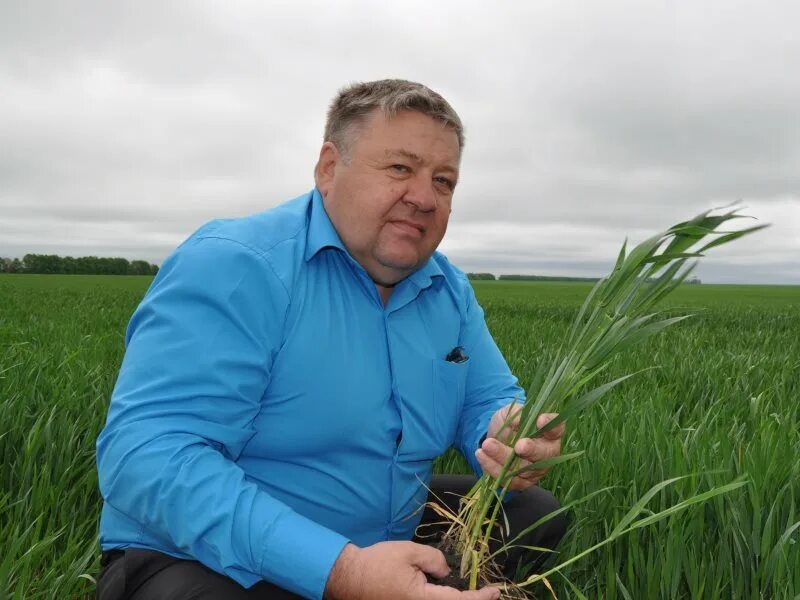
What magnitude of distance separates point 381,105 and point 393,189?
9.1 inches

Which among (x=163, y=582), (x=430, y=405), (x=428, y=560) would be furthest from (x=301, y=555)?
(x=430, y=405)

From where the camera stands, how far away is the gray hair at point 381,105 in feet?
5.79

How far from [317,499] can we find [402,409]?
1.05 feet

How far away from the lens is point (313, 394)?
1.62 meters

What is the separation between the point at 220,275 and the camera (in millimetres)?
1509

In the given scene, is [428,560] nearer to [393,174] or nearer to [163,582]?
Result: [163,582]

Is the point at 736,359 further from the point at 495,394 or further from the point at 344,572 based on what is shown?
the point at 344,572

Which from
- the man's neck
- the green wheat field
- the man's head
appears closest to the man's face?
the man's head

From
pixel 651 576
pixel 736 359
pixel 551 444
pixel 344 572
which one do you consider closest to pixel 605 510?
pixel 651 576

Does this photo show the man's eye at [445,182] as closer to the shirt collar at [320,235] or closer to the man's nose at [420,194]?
the man's nose at [420,194]

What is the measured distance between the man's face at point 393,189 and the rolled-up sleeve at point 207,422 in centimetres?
32

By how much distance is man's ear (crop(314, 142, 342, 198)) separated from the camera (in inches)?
74.5

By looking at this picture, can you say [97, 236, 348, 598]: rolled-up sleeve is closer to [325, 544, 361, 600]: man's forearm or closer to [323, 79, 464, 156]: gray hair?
[325, 544, 361, 600]: man's forearm

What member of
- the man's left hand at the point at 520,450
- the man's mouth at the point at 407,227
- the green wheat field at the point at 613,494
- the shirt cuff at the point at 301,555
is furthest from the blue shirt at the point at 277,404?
the green wheat field at the point at 613,494
